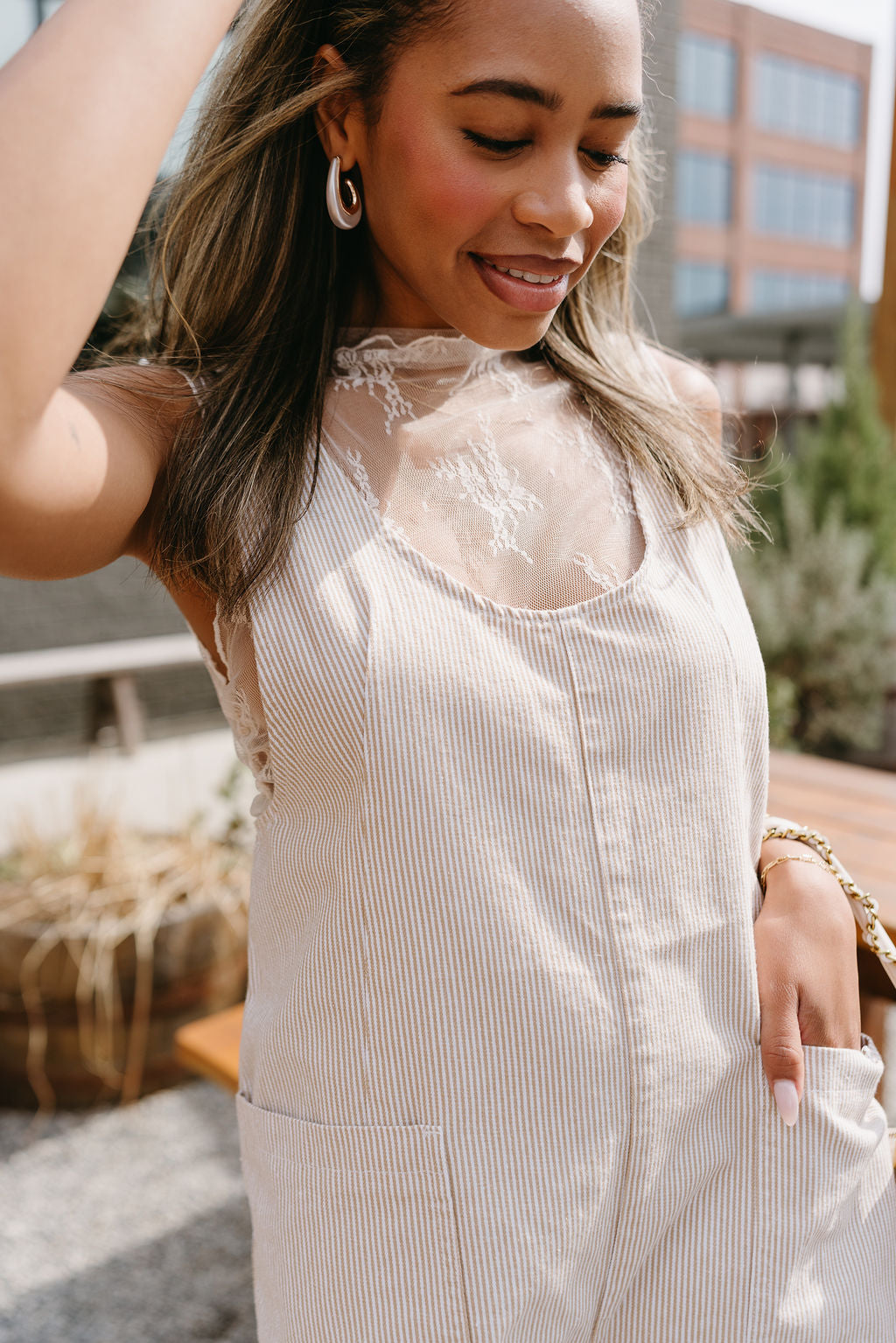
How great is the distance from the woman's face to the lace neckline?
0.42 ft

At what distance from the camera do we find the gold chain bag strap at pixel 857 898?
1.02 metres

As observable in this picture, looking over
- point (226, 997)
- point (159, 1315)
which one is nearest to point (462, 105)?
point (159, 1315)

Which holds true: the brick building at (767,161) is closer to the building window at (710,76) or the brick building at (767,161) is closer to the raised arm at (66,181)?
the building window at (710,76)

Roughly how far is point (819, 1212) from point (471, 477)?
0.67 meters

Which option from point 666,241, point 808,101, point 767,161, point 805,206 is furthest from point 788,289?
point 666,241

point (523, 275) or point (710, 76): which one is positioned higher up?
point (710, 76)

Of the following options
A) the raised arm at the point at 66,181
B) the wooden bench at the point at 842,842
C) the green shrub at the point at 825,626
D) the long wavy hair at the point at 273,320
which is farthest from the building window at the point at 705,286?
the raised arm at the point at 66,181

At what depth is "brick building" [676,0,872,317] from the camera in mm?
45094

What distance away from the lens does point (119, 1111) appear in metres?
2.88

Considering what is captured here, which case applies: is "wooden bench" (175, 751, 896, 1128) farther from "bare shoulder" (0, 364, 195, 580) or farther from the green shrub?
the green shrub

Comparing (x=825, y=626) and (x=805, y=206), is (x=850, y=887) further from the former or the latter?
(x=805, y=206)

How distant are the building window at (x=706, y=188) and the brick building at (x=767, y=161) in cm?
6

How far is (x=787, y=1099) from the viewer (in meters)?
0.88

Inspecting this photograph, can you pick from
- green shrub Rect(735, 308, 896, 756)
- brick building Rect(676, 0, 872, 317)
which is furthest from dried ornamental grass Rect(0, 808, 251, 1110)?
brick building Rect(676, 0, 872, 317)
